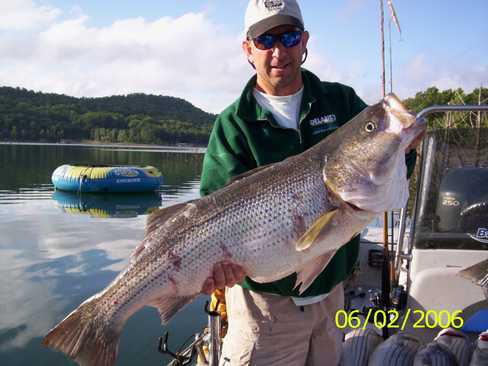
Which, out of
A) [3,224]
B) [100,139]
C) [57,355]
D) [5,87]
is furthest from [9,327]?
[5,87]

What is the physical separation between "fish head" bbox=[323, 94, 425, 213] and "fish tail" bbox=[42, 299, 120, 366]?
6.05ft

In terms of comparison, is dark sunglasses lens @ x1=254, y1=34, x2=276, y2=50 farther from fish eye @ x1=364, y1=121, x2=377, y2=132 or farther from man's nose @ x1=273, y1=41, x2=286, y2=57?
fish eye @ x1=364, y1=121, x2=377, y2=132

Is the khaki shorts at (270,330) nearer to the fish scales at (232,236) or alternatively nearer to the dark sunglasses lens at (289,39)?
the fish scales at (232,236)

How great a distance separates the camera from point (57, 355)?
7.76 metres

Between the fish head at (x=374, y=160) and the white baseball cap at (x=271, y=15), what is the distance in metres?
1.00

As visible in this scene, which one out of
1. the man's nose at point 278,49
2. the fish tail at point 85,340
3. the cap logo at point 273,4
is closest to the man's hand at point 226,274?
the fish tail at point 85,340

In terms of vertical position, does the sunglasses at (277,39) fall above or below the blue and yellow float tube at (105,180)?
above

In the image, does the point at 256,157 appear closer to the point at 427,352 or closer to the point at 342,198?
the point at 342,198

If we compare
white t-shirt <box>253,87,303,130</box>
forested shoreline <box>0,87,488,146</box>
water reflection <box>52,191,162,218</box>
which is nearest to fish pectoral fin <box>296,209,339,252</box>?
white t-shirt <box>253,87,303,130</box>

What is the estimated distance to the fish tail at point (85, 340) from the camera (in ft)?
10.3

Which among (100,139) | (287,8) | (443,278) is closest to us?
(287,8)

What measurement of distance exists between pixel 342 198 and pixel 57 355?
6.72 m

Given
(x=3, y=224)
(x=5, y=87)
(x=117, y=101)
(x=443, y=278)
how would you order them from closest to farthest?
(x=443, y=278), (x=3, y=224), (x=5, y=87), (x=117, y=101)

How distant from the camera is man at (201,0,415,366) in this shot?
347 cm
